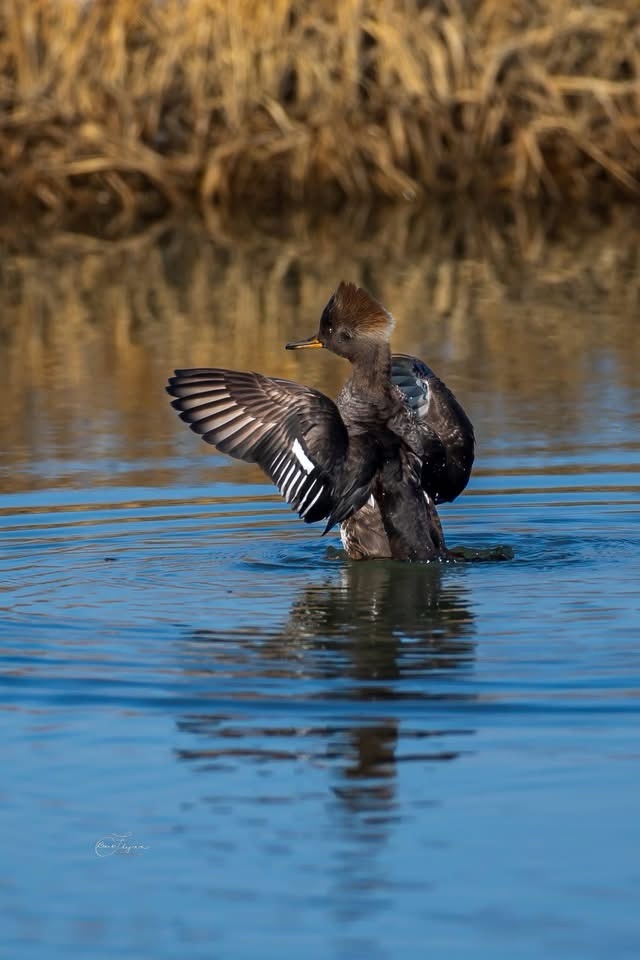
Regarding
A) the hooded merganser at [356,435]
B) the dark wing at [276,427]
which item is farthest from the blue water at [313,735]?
the dark wing at [276,427]

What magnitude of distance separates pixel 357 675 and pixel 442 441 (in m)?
2.08

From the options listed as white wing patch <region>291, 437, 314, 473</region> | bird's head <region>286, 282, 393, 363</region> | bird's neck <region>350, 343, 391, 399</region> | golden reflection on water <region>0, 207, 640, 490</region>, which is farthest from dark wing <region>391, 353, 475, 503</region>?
golden reflection on water <region>0, 207, 640, 490</region>

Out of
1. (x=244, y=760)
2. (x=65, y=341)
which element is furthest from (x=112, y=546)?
(x=65, y=341)

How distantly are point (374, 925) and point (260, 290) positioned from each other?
11309mm

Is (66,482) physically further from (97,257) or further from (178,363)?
(97,257)

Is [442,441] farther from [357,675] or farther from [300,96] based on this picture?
[300,96]

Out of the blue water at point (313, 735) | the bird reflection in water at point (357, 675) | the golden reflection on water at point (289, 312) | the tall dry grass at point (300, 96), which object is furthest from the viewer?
the tall dry grass at point (300, 96)

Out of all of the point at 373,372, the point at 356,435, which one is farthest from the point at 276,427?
the point at 373,372

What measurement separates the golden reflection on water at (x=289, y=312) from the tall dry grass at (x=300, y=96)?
2.11 feet

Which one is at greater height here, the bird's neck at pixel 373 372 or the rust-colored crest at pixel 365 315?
the rust-colored crest at pixel 365 315

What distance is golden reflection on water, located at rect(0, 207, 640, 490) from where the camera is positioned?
10414mm

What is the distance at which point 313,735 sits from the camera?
4914mm

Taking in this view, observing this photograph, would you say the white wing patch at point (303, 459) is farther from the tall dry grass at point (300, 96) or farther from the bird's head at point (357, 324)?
the tall dry grass at point (300, 96)

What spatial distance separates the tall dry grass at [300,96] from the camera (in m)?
18.1
